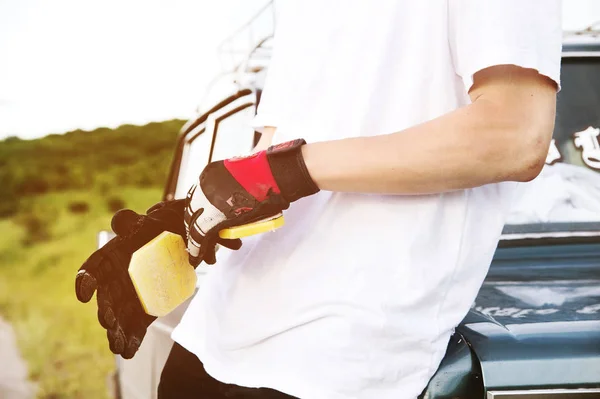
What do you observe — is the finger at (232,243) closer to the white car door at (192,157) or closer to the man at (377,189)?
the man at (377,189)

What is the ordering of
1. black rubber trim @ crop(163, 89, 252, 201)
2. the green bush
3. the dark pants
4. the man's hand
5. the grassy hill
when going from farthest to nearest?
the green bush → the grassy hill → black rubber trim @ crop(163, 89, 252, 201) → the man's hand → the dark pants

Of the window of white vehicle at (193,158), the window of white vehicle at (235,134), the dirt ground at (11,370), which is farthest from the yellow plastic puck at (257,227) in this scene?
the dirt ground at (11,370)

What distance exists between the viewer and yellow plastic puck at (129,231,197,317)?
1.00 metres

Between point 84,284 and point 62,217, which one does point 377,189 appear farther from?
point 62,217

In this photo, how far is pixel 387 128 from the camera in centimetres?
91

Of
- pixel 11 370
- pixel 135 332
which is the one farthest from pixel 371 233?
pixel 11 370

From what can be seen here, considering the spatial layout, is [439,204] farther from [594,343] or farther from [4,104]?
[4,104]

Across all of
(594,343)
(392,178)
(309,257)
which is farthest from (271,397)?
(594,343)

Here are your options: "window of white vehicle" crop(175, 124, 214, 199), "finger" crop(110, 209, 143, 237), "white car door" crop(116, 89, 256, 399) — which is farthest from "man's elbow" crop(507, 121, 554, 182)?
"window of white vehicle" crop(175, 124, 214, 199)

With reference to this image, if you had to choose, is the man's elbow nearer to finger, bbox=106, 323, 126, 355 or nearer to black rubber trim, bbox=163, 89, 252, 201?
finger, bbox=106, 323, 126, 355

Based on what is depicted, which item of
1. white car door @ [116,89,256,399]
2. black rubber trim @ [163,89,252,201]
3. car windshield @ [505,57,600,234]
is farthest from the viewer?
black rubber trim @ [163,89,252,201]

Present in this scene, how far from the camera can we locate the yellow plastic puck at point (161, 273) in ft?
3.29

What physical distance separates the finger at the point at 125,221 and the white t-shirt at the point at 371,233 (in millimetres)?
217

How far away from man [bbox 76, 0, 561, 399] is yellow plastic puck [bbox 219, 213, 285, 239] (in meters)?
0.01
